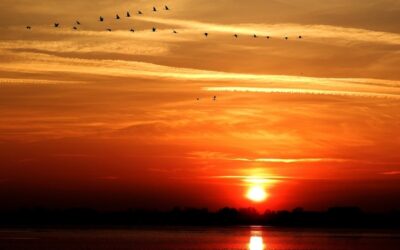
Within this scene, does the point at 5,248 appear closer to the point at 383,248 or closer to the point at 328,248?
the point at 328,248

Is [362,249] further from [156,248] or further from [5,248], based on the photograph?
[5,248]

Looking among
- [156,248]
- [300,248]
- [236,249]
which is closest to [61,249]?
[156,248]

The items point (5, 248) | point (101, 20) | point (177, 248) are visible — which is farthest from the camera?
point (177, 248)

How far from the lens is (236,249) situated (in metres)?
107

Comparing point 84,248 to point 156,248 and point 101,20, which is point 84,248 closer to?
point 156,248

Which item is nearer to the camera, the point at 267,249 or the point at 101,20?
the point at 101,20

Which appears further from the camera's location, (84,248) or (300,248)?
(300,248)

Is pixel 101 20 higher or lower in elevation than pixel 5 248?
higher

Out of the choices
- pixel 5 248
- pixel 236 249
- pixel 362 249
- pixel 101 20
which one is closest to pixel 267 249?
pixel 236 249

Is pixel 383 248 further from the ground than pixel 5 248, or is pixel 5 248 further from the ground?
pixel 383 248

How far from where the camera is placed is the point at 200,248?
358 feet

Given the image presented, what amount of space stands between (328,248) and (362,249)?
4.92 m

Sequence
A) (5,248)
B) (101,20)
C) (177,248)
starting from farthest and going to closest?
1. (177,248)
2. (5,248)
3. (101,20)

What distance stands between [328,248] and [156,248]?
24.0 m
